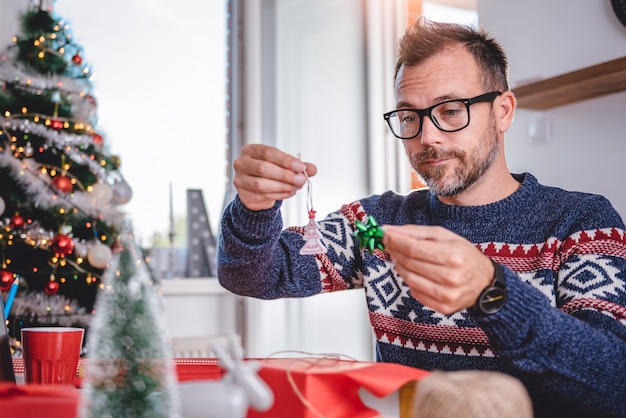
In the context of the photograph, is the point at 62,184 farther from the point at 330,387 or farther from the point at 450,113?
the point at 330,387

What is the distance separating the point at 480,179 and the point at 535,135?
40.1 inches

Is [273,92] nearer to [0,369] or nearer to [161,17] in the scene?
[161,17]

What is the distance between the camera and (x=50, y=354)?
0.90m

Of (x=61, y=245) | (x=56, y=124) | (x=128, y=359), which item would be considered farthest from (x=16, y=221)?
(x=128, y=359)

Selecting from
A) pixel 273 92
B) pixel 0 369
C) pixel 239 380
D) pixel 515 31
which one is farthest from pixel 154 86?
pixel 239 380

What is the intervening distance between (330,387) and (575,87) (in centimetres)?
167

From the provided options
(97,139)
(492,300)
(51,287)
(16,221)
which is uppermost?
(97,139)

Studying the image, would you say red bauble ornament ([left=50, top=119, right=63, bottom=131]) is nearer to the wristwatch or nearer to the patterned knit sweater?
the patterned knit sweater

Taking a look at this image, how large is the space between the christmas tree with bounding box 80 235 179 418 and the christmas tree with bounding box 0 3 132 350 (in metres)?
2.04

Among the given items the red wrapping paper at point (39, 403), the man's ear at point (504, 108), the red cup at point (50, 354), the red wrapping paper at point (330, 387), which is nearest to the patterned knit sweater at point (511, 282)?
the man's ear at point (504, 108)

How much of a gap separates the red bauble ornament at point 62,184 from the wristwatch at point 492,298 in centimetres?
207

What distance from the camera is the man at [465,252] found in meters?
0.92

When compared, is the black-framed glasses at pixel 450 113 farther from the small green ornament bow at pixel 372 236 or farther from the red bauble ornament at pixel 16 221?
the red bauble ornament at pixel 16 221

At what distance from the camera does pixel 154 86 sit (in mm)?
3484
